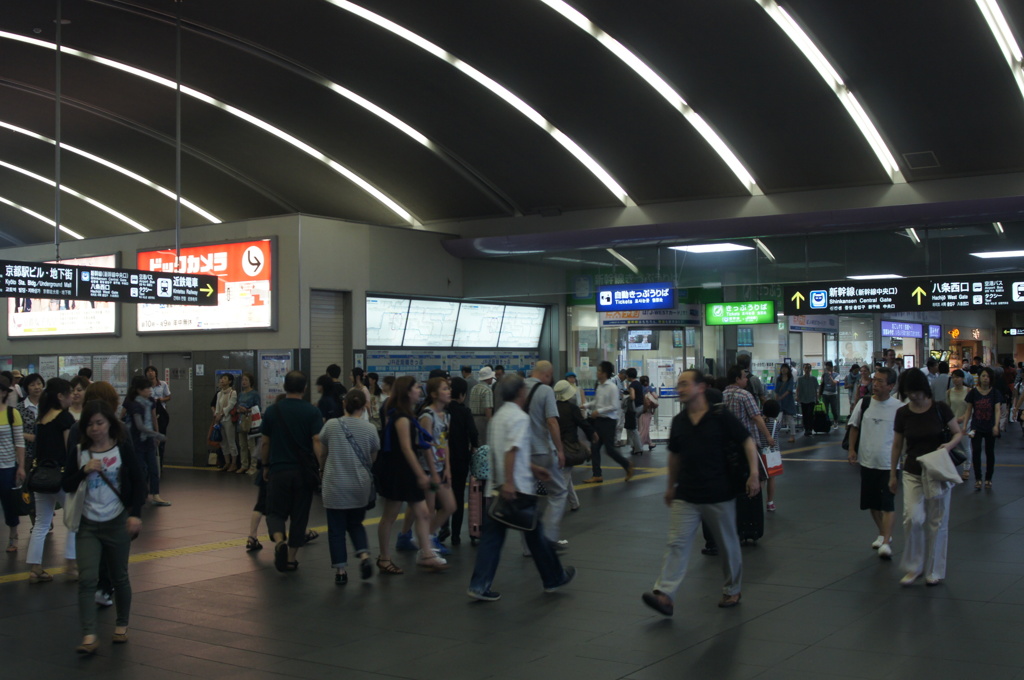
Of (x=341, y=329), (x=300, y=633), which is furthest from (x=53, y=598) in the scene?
(x=341, y=329)

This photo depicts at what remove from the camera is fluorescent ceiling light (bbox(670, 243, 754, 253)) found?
767 inches

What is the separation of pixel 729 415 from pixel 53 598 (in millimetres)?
5165

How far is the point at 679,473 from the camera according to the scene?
6879mm

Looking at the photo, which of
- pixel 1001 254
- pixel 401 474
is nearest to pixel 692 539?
pixel 401 474

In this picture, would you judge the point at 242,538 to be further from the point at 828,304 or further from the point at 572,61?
the point at 828,304

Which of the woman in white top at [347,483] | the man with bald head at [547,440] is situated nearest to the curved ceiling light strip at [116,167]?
the woman in white top at [347,483]

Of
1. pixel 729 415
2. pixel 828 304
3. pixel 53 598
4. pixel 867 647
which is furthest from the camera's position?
pixel 828 304

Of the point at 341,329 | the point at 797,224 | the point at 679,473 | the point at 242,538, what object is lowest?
the point at 242,538

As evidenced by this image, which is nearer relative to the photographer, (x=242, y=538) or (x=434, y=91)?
(x=242, y=538)

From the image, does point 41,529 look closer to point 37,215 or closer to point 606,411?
point 606,411

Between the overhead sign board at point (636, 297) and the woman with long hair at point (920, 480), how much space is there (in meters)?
11.4

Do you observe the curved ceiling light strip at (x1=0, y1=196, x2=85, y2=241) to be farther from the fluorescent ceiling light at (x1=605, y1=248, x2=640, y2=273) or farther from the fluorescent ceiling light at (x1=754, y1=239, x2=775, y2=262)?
the fluorescent ceiling light at (x1=754, y1=239, x2=775, y2=262)

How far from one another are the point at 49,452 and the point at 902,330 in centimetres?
2640

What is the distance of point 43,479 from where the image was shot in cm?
827
